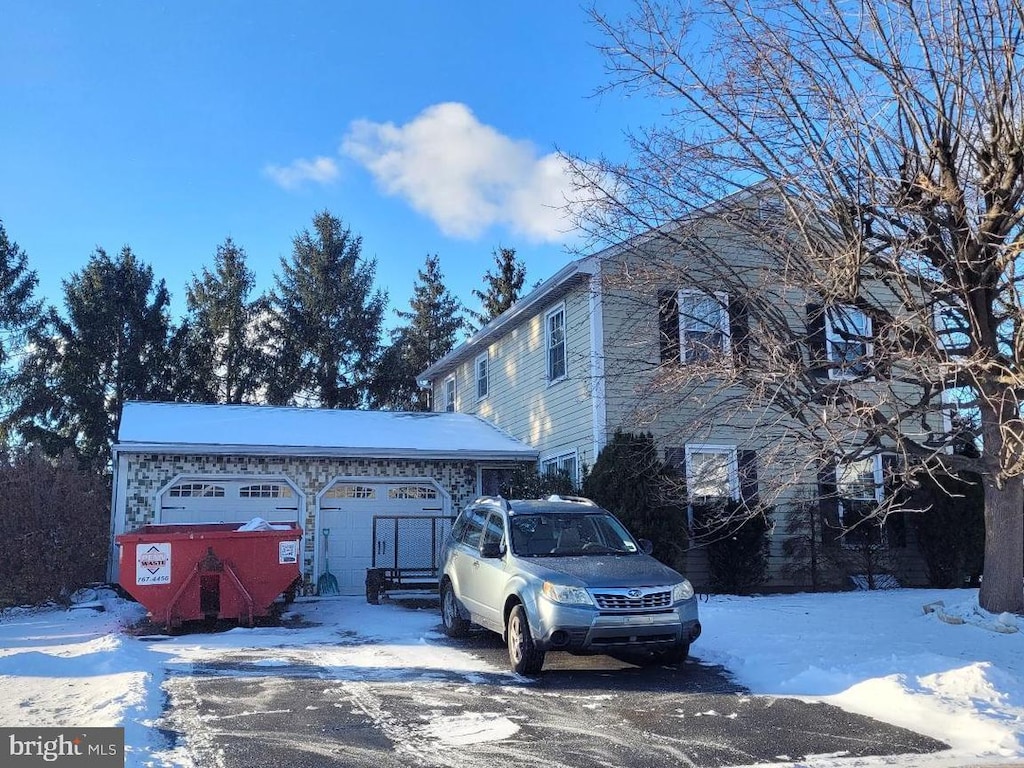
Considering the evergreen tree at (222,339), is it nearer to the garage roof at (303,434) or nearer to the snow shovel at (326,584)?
the garage roof at (303,434)

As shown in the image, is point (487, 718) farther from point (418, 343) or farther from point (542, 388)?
point (418, 343)

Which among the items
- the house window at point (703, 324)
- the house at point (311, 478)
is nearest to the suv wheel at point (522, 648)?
the house window at point (703, 324)

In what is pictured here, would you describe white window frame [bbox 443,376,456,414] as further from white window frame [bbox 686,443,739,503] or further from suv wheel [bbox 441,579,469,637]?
suv wheel [bbox 441,579,469,637]

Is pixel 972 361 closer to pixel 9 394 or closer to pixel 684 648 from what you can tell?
pixel 684 648

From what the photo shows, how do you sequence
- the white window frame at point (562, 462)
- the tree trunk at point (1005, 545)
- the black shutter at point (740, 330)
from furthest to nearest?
1. the white window frame at point (562, 462)
2. the black shutter at point (740, 330)
3. the tree trunk at point (1005, 545)

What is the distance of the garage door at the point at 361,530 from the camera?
55.4 ft

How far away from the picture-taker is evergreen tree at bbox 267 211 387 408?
37812 millimetres

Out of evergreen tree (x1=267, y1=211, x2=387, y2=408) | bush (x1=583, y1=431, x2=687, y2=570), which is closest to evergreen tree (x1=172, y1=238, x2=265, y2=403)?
evergreen tree (x1=267, y1=211, x2=387, y2=408)

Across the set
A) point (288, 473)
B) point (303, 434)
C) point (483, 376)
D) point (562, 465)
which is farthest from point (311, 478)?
point (483, 376)

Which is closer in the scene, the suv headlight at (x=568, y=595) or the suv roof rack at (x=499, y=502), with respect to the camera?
the suv headlight at (x=568, y=595)

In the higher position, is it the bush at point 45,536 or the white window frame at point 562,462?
the white window frame at point 562,462

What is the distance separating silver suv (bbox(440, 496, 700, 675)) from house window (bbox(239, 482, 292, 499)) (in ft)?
23.1

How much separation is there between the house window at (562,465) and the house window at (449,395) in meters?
7.78

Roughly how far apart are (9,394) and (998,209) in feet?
110
